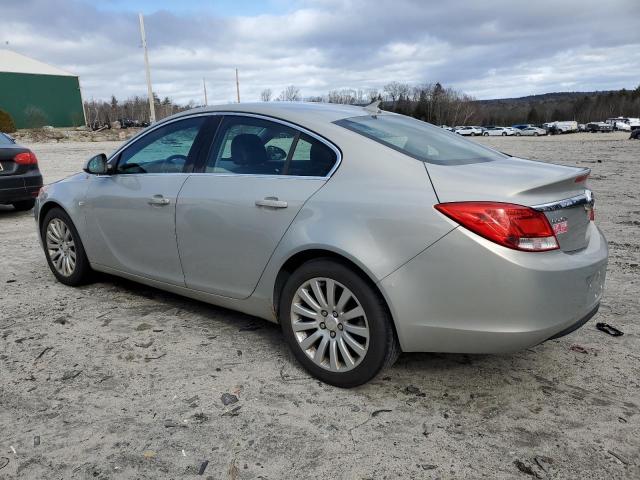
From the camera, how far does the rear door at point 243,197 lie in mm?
3148

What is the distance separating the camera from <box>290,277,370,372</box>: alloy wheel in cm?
292

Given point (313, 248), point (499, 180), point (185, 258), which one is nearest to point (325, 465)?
point (313, 248)

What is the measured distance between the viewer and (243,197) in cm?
331

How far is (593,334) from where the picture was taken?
376 centimetres

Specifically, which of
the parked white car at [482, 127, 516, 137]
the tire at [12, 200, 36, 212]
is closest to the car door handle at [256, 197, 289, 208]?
the tire at [12, 200, 36, 212]

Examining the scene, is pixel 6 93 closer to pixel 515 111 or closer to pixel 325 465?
pixel 325 465

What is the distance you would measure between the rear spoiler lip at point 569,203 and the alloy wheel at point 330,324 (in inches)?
40.2

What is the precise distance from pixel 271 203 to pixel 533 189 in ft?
4.64

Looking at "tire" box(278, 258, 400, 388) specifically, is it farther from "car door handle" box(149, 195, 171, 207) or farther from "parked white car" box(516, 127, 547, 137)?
"parked white car" box(516, 127, 547, 137)

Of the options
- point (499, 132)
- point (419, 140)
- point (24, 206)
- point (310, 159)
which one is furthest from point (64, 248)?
point (499, 132)

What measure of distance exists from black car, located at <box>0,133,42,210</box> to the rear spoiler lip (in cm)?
792

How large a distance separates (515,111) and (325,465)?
444 feet

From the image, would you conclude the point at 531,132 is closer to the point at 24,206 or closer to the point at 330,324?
the point at 24,206

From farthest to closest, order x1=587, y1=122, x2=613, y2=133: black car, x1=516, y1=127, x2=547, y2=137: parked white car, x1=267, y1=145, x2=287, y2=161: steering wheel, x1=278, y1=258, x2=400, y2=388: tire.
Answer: x1=516, y1=127, x2=547, y2=137: parked white car
x1=587, y1=122, x2=613, y2=133: black car
x1=267, y1=145, x2=287, y2=161: steering wheel
x1=278, y1=258, x2=400, y2=388: tire
